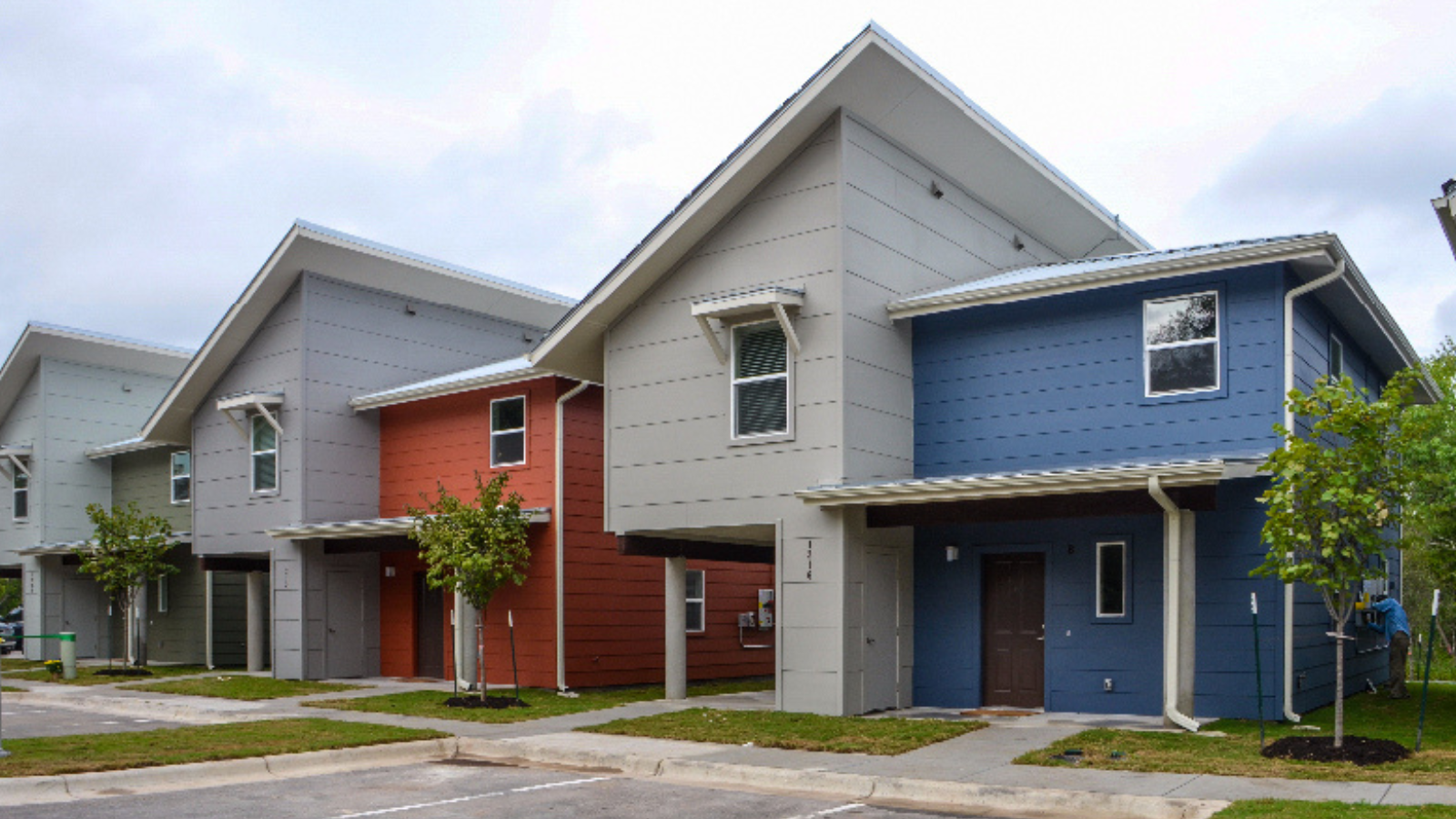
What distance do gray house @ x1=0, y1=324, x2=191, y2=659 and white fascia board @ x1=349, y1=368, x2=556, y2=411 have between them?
12.9m

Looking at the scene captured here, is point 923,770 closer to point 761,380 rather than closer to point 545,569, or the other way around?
point 761,380

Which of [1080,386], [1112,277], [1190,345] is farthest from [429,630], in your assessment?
[1190,345]

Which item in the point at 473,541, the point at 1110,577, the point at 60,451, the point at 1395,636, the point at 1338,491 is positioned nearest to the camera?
the point at 1338,491

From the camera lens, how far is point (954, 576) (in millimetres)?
17906

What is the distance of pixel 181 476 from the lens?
104 ft

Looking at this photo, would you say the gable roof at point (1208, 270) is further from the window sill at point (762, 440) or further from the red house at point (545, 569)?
the red house at point (545, 569)

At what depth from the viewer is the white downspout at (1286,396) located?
1505 cm

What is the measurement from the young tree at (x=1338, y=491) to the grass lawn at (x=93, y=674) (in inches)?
867

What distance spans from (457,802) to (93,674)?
19606mm

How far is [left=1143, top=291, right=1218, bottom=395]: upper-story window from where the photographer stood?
1602 centimetres

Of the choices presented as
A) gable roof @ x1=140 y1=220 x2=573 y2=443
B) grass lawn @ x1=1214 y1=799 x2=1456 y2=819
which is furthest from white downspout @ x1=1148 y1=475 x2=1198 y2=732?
gable roof @ x1=140 y1=220 x2=573 y2=443

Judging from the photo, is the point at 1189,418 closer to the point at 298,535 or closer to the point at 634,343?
the point at 634,343

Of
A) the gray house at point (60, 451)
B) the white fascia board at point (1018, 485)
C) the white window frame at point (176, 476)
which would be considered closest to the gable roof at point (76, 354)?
the gray house at point (60, 451)

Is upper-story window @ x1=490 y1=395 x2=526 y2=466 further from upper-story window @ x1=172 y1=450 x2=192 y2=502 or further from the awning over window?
upper-story window @ x1=172 y1=450 x2=192 y2=502
